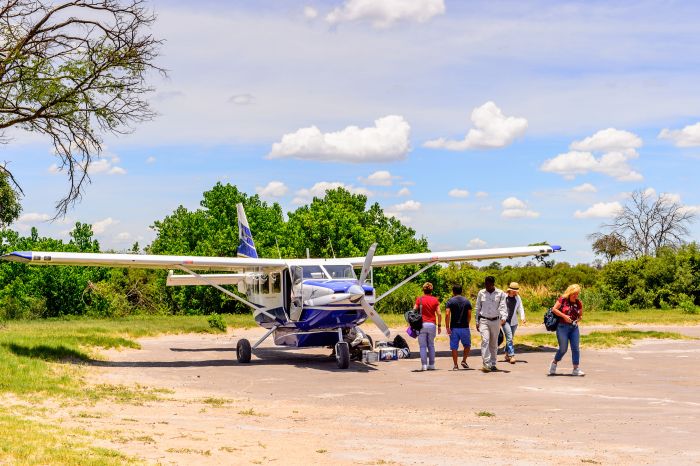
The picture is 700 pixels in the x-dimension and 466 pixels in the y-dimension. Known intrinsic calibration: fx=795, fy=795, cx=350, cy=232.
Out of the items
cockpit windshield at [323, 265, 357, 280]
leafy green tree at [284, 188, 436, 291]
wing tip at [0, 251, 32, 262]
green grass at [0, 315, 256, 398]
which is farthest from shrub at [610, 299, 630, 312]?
wing tip at [0, 251, 32, 262]

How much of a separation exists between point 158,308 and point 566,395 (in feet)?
138

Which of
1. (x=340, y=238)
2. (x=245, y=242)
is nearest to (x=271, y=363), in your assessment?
(x=245, y=242)

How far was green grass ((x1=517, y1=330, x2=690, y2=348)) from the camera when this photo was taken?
2345cm

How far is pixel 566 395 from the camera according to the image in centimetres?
1395

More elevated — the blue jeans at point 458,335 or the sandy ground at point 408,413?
the blue jeans at point 458,335

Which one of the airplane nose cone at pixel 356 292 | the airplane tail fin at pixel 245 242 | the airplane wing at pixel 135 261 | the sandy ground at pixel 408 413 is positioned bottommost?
the sandy ground at pixel 408 413

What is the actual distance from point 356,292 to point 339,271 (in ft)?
5.43

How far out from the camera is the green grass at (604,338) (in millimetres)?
23453

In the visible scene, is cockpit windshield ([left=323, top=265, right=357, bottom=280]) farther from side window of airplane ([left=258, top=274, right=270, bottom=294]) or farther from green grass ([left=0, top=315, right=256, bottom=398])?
green grass ([left=0, top=315, right=256, bottom=398])

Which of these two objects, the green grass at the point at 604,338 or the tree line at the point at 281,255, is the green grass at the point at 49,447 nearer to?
the green grass at the point at 604,338

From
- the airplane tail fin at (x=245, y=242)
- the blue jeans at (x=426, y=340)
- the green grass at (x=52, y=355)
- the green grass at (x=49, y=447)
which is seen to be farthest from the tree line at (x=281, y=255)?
the green grass at (x=49, y=447)

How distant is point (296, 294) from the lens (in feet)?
66.4

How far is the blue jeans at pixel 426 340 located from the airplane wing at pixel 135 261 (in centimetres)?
519

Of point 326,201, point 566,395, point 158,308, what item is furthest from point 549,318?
point 326,201
